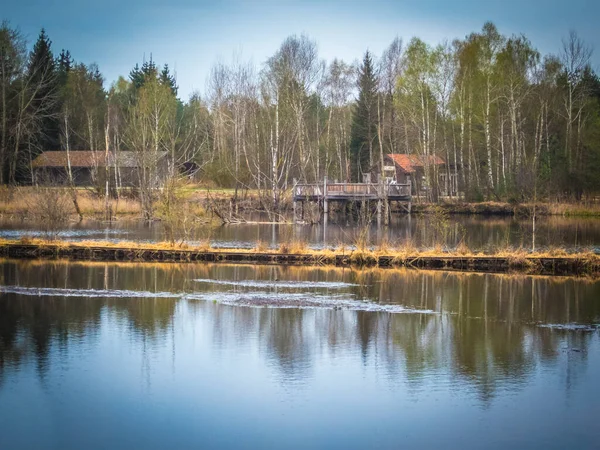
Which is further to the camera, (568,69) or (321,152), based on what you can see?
(321,152)


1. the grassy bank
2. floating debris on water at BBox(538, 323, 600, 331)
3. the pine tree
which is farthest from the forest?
floating debris on water at BBox(538, 323, 600, 331)

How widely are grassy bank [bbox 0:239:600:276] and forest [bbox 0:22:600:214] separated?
21.9 meters

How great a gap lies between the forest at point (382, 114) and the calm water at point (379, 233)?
804cm

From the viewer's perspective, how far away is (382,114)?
69688mm

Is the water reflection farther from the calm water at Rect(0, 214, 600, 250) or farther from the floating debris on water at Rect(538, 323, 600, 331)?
the calm water at Rect(0, 214, 600, 250)

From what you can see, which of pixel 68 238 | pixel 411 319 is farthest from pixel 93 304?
pixel 68 238

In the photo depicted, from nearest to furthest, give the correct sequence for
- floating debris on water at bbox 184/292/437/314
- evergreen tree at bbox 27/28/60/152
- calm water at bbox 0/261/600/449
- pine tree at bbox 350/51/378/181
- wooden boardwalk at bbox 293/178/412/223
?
calm water at bbox 0/261/600/449 → floating debris on water at bbox 184/292/437/314 → wooden boardwalk at bbox 293/178/412/223 → evergreen tree at bbox 27/28/60/152 → pine tree at bbox 350/51/378/181

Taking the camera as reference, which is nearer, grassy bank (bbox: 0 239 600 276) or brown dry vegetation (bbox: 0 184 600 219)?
grassy bank (bbox: 0 239 600 276)

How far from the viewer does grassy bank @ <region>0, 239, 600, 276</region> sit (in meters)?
27.2

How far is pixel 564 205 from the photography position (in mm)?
58344

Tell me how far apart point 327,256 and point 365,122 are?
4274cm

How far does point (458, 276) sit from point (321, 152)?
169 ft

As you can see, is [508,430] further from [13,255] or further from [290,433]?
[13,255]

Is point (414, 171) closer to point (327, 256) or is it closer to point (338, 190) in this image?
point (338, 190)
